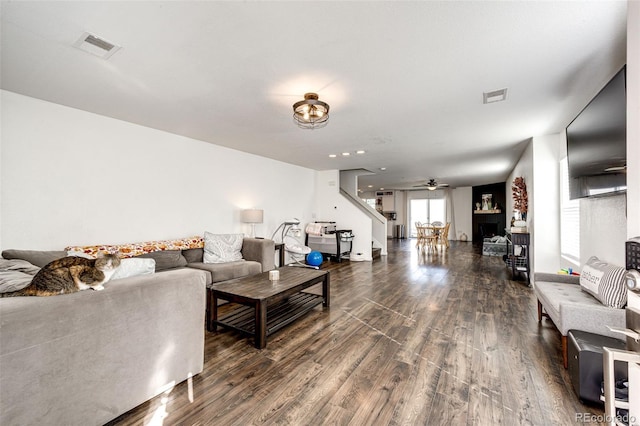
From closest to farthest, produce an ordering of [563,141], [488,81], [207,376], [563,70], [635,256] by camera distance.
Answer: [635,256] → [207,376] → [563,70] → [488,81] → [563,141]

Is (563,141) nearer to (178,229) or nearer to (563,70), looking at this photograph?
(563,70)

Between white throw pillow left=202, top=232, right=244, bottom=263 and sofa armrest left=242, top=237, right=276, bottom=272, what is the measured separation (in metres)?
0.15

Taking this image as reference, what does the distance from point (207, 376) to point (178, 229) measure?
2861 millimetres

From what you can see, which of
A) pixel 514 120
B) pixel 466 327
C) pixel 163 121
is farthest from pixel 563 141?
pixel 163 121

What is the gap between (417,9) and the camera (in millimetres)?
1591

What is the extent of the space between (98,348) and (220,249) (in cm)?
282

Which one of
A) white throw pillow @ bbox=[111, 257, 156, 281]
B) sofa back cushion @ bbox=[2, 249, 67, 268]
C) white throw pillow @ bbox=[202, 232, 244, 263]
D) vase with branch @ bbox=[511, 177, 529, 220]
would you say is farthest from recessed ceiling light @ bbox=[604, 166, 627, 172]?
sofa back cushion @ bbox=[2, 249, 67, 268]

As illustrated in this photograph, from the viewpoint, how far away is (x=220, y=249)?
13.6 feet

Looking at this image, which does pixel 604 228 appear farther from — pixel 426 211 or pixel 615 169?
pixel 426 211

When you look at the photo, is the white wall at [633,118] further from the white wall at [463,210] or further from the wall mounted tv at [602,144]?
the white wall at [463,210]

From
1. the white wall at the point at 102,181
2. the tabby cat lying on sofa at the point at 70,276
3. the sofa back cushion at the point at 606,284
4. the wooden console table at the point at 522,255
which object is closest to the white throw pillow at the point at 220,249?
the white wall at the point at 102,181

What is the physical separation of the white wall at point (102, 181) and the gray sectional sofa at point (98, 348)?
2.35 metres

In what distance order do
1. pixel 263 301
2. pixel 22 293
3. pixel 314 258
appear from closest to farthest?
pixel 22 293 → pixel 263 301 → pixel 314 258

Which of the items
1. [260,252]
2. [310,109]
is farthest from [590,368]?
[260,252]
